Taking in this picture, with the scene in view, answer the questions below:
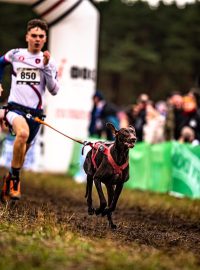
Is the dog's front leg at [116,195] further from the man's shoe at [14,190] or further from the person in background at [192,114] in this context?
the person in background at [192,114]

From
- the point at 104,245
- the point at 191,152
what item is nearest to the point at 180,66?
the point at 191,152

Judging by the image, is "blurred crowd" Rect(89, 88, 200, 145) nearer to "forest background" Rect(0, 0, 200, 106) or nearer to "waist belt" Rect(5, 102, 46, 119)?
"waist belt" Rect(5, 102, 46, 119)

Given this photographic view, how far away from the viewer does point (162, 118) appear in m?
17.2

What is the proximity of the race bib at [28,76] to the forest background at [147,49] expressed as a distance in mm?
37063

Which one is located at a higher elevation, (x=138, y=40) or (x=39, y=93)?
(x=138, y=40)

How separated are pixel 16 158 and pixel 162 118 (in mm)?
7666

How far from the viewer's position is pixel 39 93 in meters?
10.0

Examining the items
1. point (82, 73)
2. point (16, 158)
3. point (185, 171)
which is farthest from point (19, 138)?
point (82, 73)

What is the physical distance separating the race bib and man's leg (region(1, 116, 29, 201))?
47 centimetres

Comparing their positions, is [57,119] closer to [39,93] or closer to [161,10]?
[39,93]

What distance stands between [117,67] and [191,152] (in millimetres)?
34372

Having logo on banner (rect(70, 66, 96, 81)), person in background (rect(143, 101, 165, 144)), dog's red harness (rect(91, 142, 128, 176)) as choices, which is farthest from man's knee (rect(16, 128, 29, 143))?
logo on banner (rect(70, 66, 96, 81))

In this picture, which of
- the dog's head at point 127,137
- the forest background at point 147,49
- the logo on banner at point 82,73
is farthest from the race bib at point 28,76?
the forest background at point 147,49

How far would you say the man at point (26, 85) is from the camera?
31.8ft
